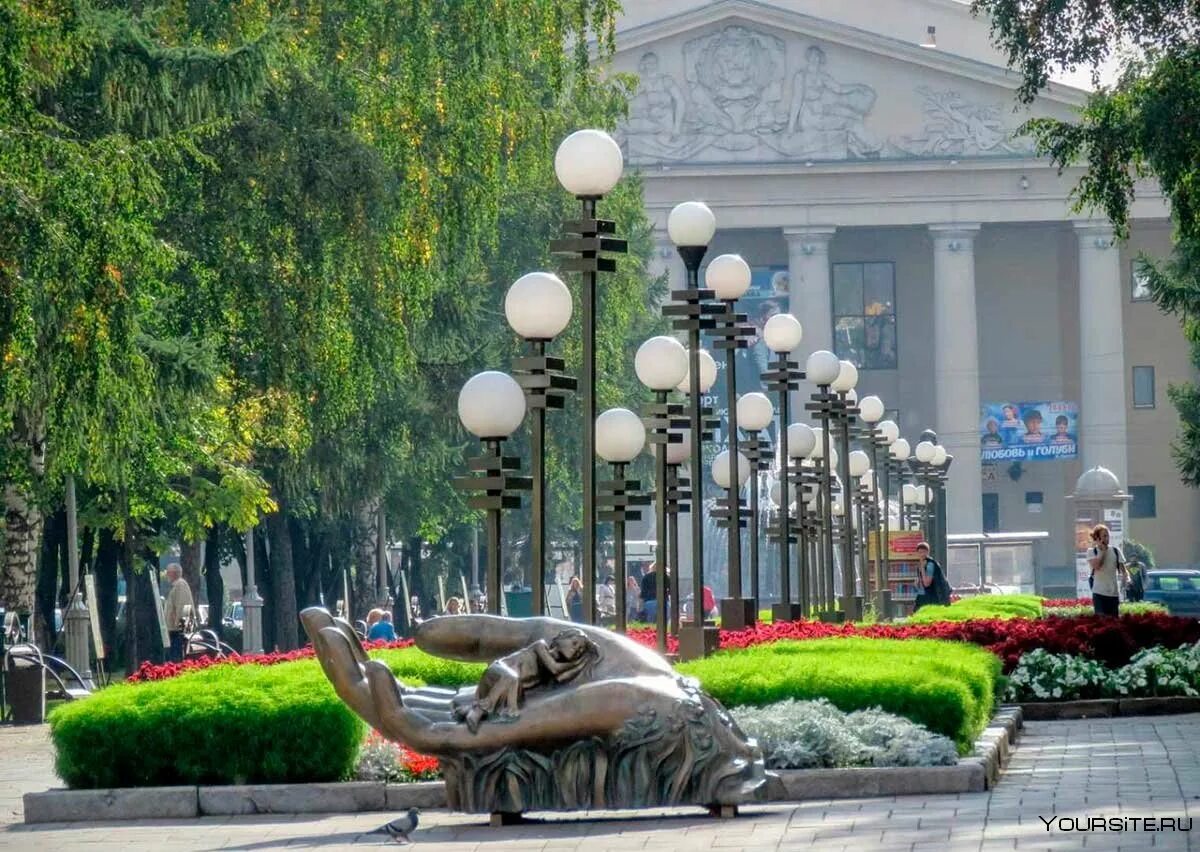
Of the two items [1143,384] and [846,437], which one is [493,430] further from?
[1143,384]

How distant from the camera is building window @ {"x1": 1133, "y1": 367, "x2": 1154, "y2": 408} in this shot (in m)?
89.8

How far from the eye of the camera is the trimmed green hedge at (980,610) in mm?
27188

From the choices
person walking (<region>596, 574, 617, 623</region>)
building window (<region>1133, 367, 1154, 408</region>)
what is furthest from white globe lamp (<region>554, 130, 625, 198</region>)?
building window (<region>1133, 367, 1154, 408</region>)

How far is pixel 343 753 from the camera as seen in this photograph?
496 inches

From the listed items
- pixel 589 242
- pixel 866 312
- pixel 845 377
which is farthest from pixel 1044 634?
pixel 866 312

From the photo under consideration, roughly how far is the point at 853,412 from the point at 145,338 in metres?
13.9

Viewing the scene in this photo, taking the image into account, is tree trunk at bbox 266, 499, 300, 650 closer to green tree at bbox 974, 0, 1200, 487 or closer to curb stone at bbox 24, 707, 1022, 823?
green tree at bbox 974, 0, 1200, 487

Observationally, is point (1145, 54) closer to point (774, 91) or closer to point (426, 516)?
point (426, 516)

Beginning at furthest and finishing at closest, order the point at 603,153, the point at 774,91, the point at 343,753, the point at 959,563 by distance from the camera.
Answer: the point at 774,91 → the point at 959,563 → the point at 603,153 → the point at 343,753

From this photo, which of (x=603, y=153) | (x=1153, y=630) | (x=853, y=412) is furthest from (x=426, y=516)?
(x=603, y=153)

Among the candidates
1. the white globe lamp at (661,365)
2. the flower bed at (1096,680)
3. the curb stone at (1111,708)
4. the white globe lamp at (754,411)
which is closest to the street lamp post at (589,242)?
the white globe lamp at (661,365)

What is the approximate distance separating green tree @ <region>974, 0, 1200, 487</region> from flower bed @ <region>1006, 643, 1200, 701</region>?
589 centimetres

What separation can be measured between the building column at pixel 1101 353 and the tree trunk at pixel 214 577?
4111 cm

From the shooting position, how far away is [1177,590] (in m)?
56.1
